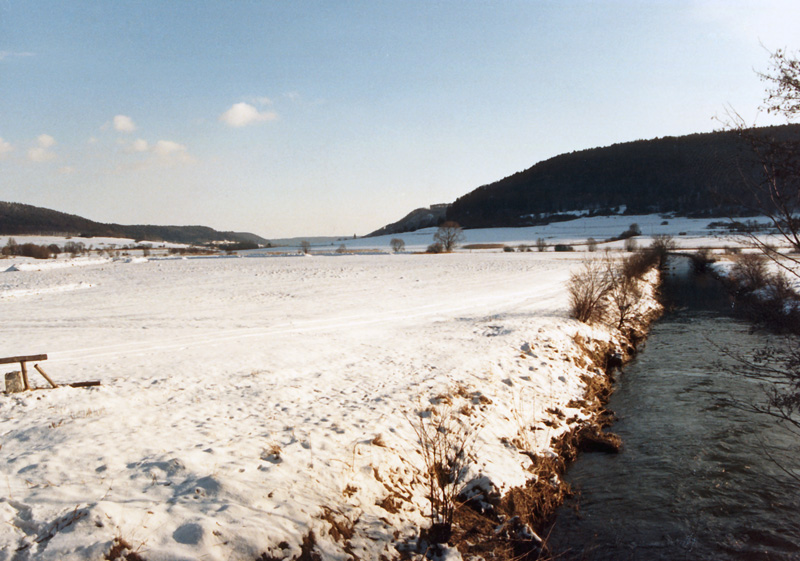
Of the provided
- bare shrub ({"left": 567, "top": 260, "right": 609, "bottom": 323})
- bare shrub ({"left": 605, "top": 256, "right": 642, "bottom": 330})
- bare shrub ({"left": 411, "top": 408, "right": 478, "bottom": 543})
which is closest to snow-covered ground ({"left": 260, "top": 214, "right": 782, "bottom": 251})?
bare shrub ({"left": 605, "top": 256, "right": 642, "bottom": 330})

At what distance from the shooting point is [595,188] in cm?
15712

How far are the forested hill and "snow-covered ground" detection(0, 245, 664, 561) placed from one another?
12122cm

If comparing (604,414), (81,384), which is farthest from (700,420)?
(81,384)

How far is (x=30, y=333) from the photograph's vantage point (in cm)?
1642

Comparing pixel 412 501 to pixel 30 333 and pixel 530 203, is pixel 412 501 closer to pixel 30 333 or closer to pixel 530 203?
pixel 30 333

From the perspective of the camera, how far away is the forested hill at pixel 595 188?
13562cm

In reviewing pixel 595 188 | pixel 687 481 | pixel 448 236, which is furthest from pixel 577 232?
pixel 687 481

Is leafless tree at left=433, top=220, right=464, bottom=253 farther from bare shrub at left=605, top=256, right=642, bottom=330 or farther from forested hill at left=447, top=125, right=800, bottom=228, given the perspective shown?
bare shrub at left=605, top=256, right=642, bottom=330

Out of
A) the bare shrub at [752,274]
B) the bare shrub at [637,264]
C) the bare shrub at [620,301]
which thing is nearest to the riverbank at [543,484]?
the bare shrub at [620,301]

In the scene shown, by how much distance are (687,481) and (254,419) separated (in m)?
7.91

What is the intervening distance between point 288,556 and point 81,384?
7392mm

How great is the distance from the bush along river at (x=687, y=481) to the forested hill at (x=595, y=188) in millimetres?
120246

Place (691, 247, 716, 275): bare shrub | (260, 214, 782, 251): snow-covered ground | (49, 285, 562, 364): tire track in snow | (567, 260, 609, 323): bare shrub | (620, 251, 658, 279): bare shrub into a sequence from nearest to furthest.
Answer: (49, 285, 562, 364): tire track in snow, (567, 260, 609, 323): bare shrub, (620, 251, 658, 279): bare shrub, (691, 247, 716, 275): bare shrub, (260, 214, 782, 251): snow-covered ground

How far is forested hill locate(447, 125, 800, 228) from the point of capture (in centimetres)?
13562
